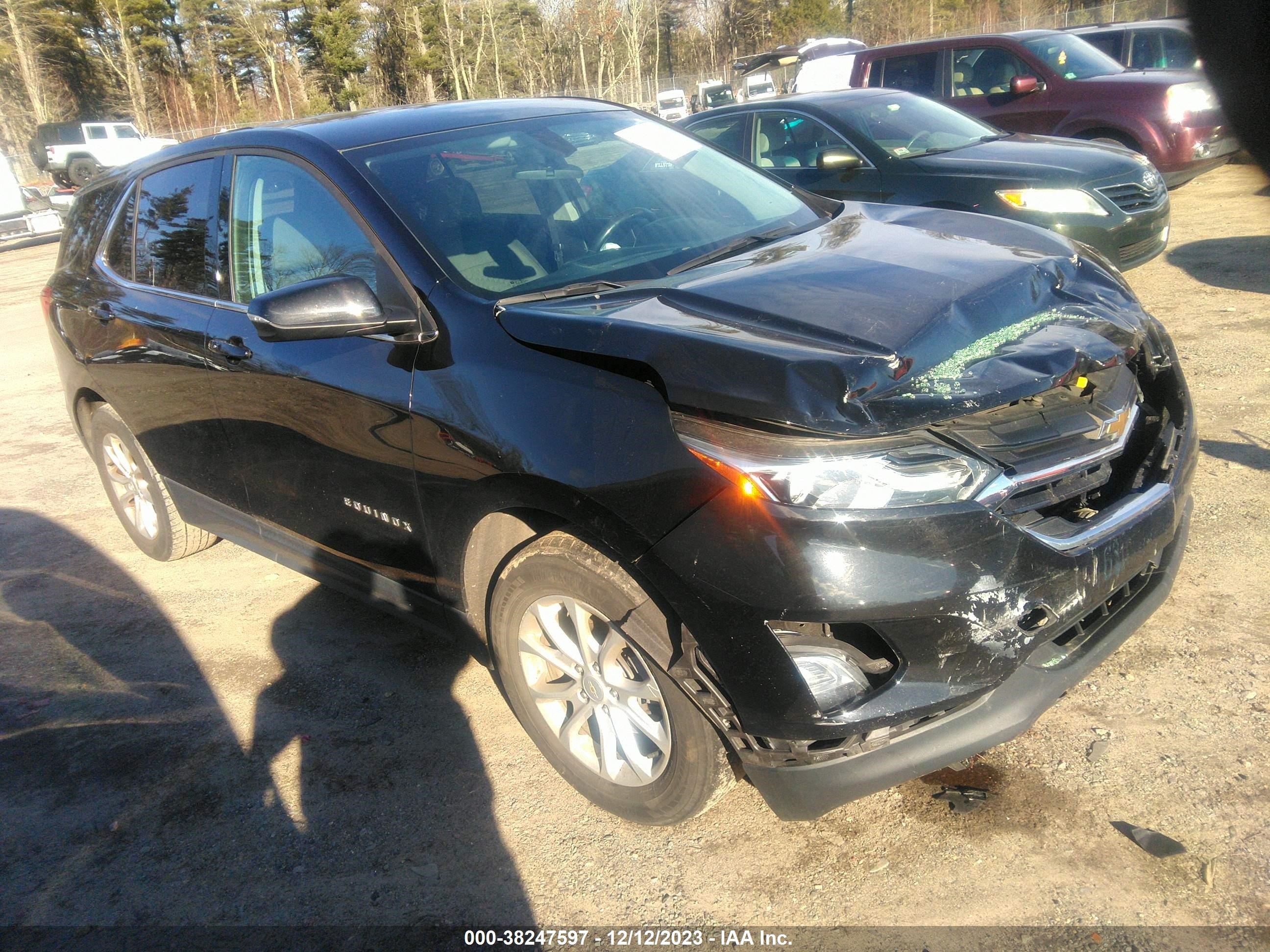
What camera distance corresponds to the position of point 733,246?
10.7ft

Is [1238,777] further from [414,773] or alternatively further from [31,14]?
[31,14]

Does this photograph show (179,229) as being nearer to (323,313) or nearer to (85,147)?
(323,313)

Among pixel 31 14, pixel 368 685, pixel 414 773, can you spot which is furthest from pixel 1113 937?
pixel 31 14

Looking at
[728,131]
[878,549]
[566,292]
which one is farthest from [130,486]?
[728,131]

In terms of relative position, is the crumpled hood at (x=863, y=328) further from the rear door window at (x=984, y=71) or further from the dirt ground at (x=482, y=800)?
the rear door window at (x=984, y=71)

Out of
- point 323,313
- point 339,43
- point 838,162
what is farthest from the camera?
point 339,43

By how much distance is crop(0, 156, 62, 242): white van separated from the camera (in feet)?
66.9

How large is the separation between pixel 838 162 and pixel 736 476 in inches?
195

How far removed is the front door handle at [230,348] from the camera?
11.3 ft

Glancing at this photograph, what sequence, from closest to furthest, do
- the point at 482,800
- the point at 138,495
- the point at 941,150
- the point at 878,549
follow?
the point at 878,549
the point at 482,800
the point at 138,495
the point at 941,150

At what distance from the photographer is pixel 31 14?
42031mm

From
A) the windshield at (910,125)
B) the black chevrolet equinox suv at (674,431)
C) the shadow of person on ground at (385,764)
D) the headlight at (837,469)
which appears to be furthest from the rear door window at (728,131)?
the headlight at (837,469)

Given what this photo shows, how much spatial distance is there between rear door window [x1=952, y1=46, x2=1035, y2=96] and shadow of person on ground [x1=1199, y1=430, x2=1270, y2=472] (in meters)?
6.55

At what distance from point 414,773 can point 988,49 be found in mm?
9875
